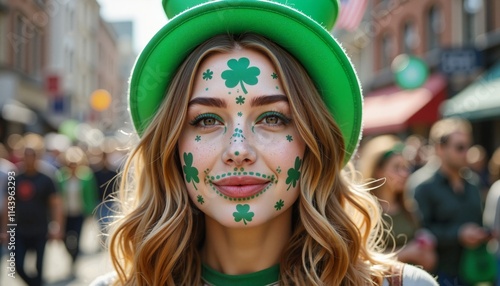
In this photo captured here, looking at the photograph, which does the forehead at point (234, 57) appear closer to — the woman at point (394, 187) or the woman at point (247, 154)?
the woman at point (247, 154)

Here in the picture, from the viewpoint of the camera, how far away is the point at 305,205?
6.54ft

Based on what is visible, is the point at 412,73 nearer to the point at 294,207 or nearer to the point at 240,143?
the point at 294,207

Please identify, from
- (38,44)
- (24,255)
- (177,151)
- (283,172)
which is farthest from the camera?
(38,44)

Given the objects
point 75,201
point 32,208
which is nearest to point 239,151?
point 32,208

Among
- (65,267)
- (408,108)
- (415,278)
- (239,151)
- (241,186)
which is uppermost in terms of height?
(239,151)

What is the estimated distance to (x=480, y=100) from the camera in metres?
15.5

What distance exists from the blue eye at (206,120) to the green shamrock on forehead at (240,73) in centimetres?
10

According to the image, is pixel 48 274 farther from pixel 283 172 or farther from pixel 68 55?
pixel 68 55

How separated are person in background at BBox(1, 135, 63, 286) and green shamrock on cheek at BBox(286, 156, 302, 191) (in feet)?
18.3

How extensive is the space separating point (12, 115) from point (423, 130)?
12561 mm

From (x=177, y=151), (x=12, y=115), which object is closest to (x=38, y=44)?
(x=12, y=115)

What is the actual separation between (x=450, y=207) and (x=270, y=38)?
3.52 meters

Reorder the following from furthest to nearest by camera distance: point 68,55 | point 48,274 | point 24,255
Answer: point 68,55, point 48,274, point 24,255

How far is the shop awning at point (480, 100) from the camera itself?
47.5 ft
